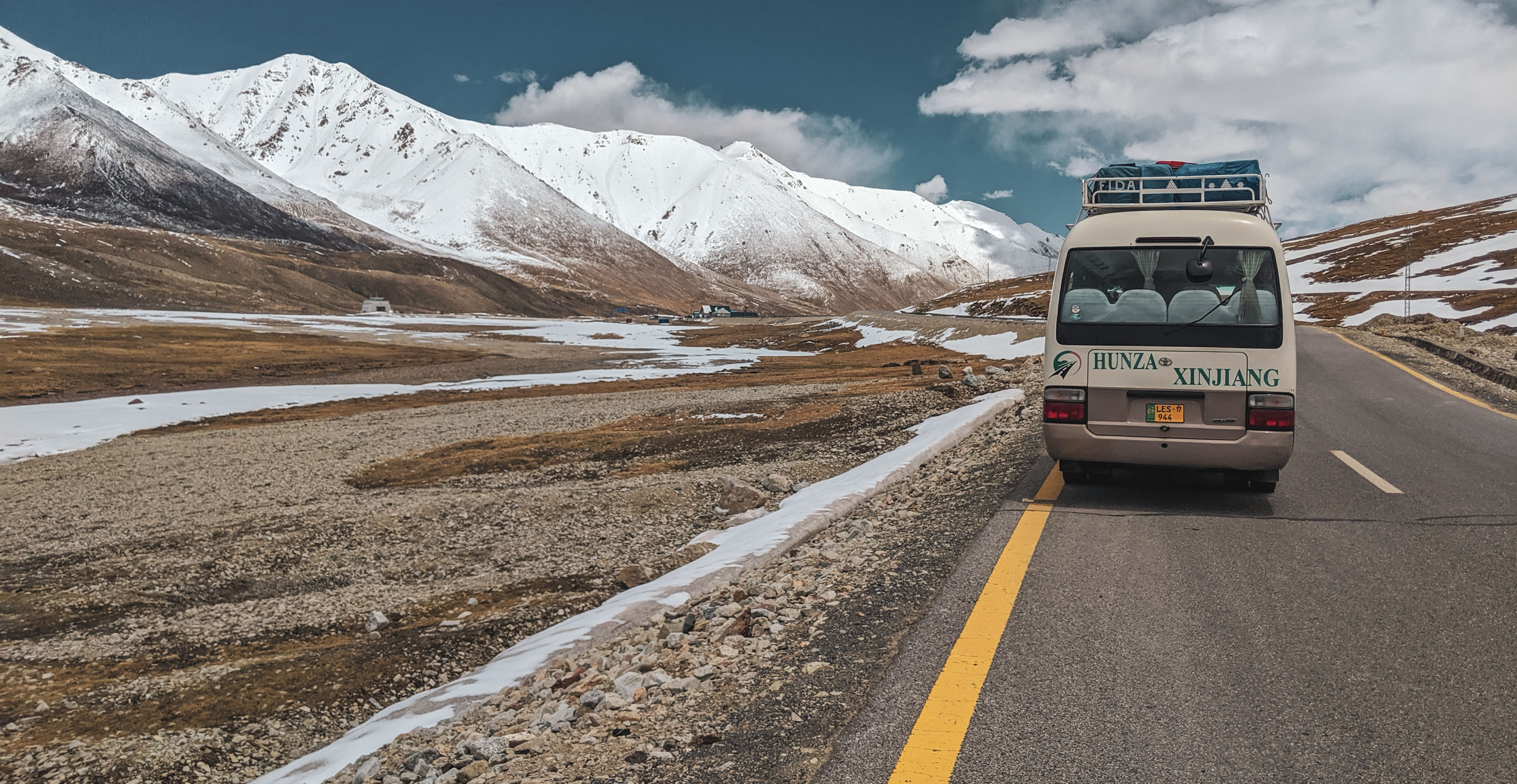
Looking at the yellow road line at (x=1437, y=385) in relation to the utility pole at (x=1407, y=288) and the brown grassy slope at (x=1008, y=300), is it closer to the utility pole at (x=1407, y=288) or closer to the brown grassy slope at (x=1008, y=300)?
the utility pole at (x=1407, y=288)

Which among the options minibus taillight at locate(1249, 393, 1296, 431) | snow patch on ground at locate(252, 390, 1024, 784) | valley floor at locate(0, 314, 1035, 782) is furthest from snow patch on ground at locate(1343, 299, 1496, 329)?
snow patch on ground at locate(252, 390, 1024, 784)

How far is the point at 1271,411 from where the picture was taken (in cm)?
836

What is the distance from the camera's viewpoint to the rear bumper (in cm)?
839

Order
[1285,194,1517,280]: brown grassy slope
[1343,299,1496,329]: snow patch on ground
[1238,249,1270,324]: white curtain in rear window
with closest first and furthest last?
[1238,249,1270,324]: white curtain in rear window → [1343,299,1496,329]: snow patch on ground → [1285,194,1517,280]: brown grassy slope

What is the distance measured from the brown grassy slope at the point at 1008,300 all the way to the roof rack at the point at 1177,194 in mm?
70732

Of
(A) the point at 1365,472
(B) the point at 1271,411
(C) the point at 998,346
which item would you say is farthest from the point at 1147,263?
(C) the point at 998,346

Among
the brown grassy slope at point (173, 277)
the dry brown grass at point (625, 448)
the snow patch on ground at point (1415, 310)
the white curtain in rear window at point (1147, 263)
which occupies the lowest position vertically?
the dry brown grass at point (625, 448)

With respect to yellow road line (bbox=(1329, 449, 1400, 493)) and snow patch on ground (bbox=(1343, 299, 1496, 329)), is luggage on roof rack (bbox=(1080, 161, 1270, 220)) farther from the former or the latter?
snow patch on ground (bbox=(1343, 299, 1496, 329))

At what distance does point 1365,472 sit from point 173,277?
185 m

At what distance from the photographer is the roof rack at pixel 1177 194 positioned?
9.88 metres

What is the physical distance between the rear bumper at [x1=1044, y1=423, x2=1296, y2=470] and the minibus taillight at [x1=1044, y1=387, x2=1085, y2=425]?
0.07 m

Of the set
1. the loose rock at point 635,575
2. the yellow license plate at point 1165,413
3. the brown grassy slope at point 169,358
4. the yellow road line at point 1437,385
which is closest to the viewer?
the yellow license plate at point 1165,413

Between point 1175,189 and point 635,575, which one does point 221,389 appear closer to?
point 635,575

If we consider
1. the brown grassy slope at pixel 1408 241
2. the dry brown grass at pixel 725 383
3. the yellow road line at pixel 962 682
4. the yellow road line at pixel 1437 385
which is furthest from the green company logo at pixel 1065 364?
the brown grassy slope at pixel 1408 241
